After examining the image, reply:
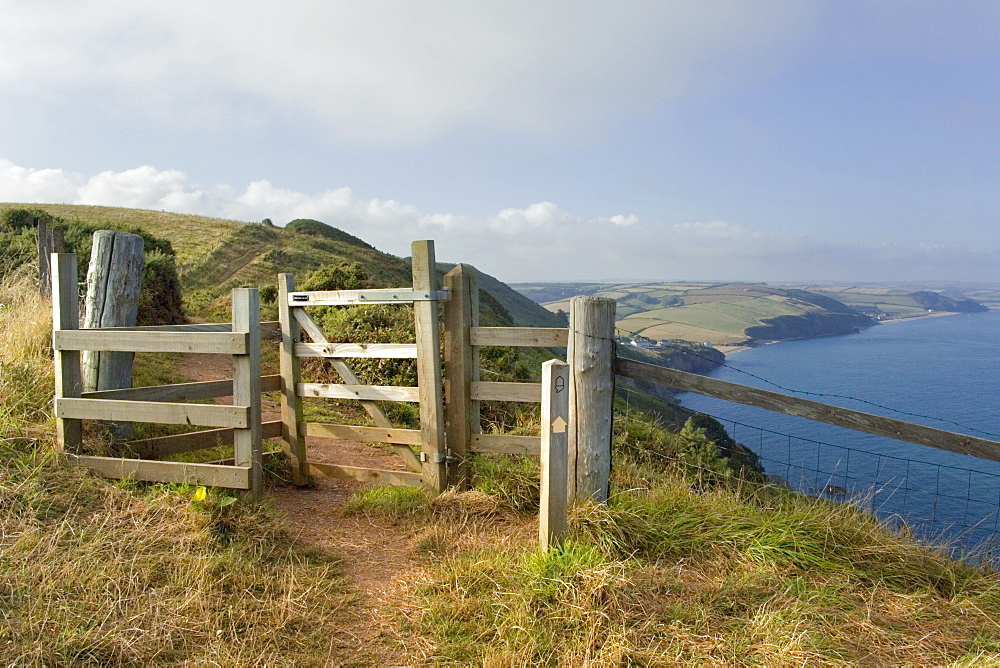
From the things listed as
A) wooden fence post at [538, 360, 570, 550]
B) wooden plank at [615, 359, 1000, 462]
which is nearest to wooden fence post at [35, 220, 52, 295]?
→ wooden fence post at [538, 360, 570, 550]

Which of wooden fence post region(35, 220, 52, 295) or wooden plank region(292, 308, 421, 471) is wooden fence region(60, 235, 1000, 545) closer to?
wooden plank region(292, 308, 421, 471)

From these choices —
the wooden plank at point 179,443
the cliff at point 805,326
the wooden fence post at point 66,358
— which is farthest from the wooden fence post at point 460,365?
the cliff at point 805,326

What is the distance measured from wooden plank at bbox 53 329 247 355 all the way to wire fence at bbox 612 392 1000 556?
4689 mm

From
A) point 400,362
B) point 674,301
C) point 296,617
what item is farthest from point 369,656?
point 674,301

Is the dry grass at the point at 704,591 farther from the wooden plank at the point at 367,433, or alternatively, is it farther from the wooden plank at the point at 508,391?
the wooden plank at the point at 367,433

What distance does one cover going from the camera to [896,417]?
820cm

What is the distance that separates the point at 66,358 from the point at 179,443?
125 centimetres

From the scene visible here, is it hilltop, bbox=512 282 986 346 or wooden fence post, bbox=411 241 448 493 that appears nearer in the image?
wooden fence post, bbox=411 241 448 493

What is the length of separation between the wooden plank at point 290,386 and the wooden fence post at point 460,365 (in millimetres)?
1691

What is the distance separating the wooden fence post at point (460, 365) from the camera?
614cm

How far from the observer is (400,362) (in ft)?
39.5

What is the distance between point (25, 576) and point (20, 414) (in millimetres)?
3033

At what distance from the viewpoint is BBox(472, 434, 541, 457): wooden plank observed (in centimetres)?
588

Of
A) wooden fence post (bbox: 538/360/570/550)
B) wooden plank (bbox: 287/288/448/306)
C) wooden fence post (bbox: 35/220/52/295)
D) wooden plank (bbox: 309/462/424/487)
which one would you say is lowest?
wooden plank (bbox: 309/462/424/487)
